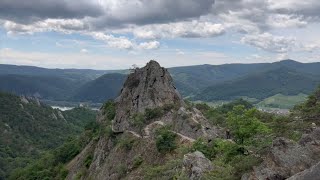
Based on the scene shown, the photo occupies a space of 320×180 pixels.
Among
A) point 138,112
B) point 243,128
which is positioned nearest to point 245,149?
point 243,128

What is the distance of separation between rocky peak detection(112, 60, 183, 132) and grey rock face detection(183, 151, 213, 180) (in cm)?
5108

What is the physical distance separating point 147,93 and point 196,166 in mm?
57593

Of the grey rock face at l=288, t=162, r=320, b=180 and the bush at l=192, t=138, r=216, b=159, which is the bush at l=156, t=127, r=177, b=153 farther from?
the grey rock face at l=288, t=162, r=320, b=180

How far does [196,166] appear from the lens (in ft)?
123

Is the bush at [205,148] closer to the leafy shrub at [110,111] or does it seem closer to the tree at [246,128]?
the tree at [246,128]

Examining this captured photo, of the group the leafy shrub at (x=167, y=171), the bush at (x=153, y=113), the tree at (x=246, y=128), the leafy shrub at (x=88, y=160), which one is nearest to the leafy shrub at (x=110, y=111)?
the leafy shrub at (x=88, y=160)

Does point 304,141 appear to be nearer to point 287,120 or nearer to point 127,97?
point 287,120

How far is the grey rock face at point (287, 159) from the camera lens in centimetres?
2858

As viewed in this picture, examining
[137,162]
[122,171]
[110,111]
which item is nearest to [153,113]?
[122,171]

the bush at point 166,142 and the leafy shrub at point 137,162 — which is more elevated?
the bush at point 166,142

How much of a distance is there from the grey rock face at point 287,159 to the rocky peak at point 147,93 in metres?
61.1

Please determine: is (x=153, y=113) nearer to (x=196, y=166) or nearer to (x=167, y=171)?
(x=167, y=171)

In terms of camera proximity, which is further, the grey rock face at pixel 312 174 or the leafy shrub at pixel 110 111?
the leafy shrub at pixel 110 111

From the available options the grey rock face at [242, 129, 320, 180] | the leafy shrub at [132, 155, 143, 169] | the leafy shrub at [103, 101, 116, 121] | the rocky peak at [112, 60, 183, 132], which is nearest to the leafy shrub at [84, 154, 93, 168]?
the rocky peak at [112, 60, 183, 132]
